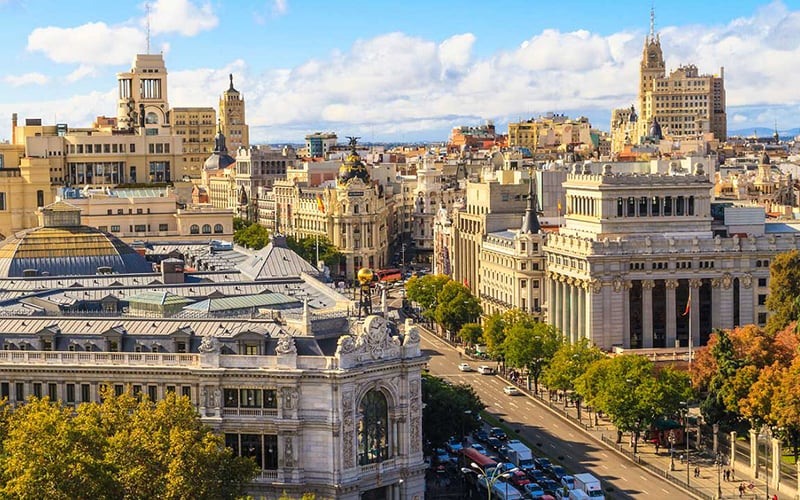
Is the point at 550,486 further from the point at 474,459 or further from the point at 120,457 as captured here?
the point at 120,457

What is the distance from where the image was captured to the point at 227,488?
323 ft

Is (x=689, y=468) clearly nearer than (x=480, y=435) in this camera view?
Yes

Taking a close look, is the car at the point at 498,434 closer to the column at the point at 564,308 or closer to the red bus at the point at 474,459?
the red bus at the point at 474,459

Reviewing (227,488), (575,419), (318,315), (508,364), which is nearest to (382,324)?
(318,315)

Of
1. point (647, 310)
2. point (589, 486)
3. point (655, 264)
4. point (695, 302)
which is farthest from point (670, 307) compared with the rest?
point (589, 486)

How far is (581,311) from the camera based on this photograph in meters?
186

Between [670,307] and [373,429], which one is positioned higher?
[670,307]

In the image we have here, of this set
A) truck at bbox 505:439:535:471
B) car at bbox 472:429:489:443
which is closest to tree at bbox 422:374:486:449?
car at bbox 472:429:489:443

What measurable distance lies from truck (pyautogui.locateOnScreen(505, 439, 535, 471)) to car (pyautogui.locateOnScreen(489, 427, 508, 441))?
335 inches

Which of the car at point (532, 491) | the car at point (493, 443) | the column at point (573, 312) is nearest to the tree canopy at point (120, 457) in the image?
the car at point (532, 491)

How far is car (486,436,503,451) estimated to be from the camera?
467ft

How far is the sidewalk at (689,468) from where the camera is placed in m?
130

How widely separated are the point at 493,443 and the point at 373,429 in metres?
37.4

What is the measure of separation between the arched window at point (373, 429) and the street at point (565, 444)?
28.7m
